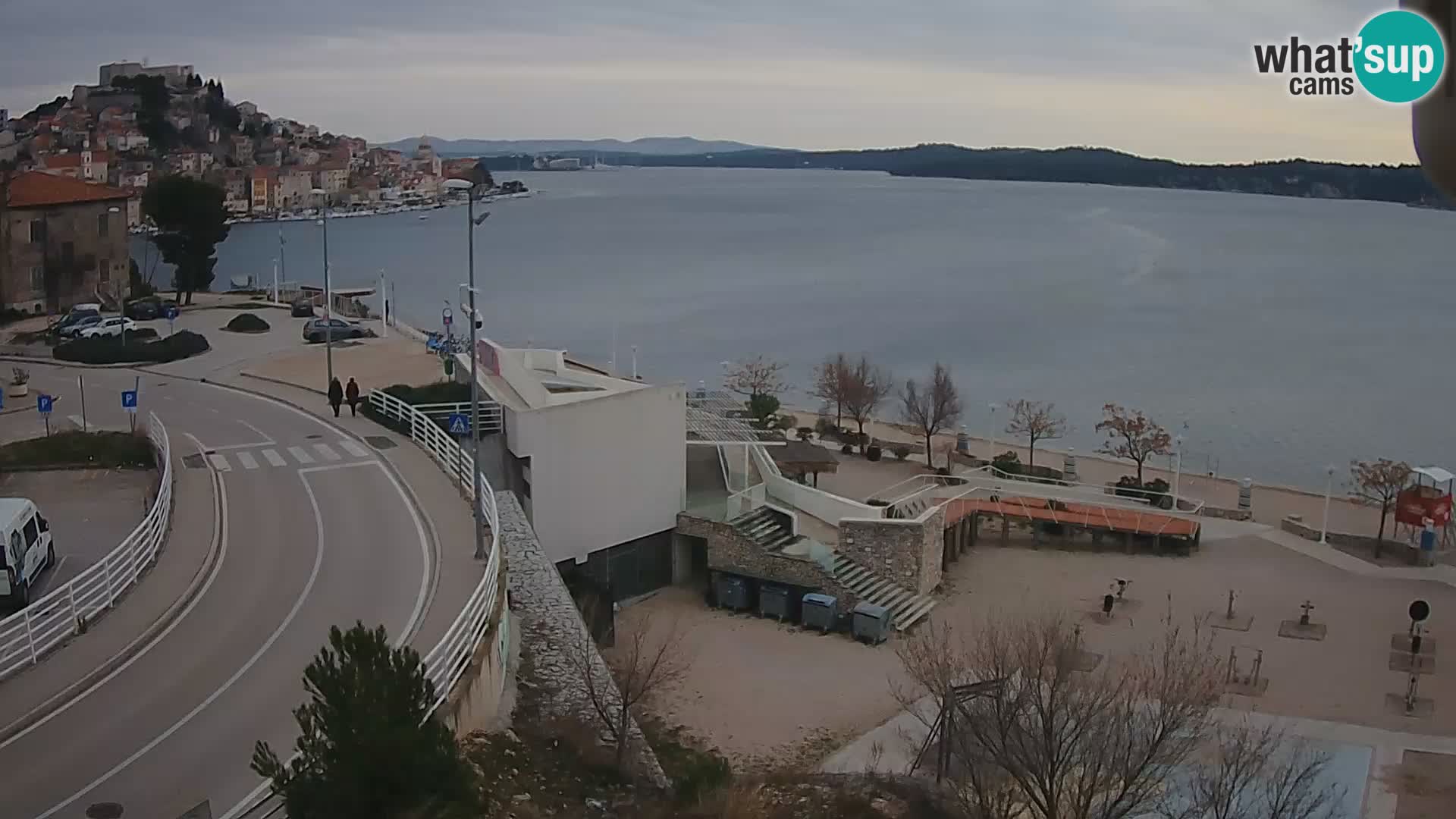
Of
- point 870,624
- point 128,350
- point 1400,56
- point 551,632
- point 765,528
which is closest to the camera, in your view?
point 1400,56

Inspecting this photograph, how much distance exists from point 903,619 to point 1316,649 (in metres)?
7.14

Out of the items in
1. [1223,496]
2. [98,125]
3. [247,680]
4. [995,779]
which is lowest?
[1223,496]

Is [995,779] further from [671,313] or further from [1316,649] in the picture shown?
[671,313]

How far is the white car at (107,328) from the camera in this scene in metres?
37.3

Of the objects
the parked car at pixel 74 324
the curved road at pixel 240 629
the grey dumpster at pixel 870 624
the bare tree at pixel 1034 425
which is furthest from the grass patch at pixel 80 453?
the bare tree at pixel 1034 425

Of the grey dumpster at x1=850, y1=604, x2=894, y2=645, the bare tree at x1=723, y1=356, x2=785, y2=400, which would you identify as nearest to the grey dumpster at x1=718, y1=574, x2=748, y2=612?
the grey dumpster at x1=850, y1=604, x2=894, y2=645

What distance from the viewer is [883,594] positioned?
23.7m

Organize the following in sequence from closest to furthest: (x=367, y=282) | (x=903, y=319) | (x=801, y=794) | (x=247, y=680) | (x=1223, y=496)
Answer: (x=247, y=680)
(x=801, y=794)
(x=1223, y=496)
(x=903, y=319)
(x=367, y=282)

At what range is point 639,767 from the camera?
13000 mm

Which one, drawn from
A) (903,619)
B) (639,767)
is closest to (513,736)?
(639,767)

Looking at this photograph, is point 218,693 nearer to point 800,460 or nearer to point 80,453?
point 80,453

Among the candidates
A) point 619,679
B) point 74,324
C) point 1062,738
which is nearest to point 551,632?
point 619,679

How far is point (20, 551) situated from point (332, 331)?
23.5 metres

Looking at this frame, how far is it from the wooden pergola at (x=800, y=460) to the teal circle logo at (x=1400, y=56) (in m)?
27.4
